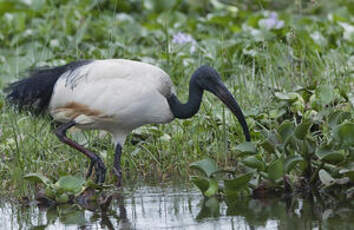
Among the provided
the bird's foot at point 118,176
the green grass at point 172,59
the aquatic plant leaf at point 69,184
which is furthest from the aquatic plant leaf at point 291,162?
the bird's foot at point 118,176

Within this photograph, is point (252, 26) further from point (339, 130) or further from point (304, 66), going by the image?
point (339, 130)

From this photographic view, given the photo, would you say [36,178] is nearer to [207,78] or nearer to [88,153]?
[88,153]

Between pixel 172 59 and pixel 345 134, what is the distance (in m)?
3.23

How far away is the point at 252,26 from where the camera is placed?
9320 mm

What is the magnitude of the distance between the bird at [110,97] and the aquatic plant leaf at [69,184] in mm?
595

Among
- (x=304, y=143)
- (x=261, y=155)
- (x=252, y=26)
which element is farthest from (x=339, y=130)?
(x=252, y=26)

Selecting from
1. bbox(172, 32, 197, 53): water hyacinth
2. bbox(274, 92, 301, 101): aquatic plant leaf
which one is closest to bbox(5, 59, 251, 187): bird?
bbox(274, 92, 301, 101): aquatic plant leaf

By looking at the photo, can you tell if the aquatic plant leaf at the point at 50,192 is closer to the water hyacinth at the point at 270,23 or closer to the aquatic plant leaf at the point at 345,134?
the aquatic plant leaf at the point at 345,134

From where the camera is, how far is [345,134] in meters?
4.64

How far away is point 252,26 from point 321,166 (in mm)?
4697

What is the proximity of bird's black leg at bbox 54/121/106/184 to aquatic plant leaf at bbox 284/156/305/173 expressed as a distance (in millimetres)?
1389

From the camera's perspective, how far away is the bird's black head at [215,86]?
5593mm

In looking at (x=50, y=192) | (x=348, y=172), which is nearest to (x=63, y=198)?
(x=50, y=192)

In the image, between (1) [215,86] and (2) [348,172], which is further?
(1) [215,86]
